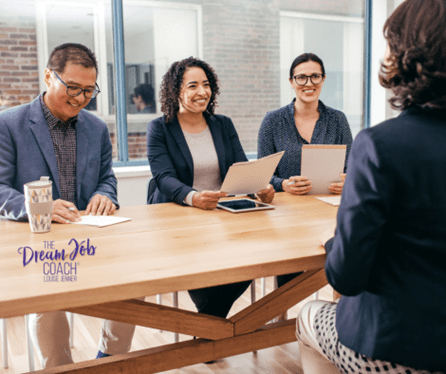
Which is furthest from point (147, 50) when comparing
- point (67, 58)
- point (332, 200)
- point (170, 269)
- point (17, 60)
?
point (170, 269)

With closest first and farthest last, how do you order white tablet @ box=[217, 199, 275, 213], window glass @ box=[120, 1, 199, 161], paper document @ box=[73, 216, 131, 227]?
paper document @ box=[73, 216, 131, 227], white tablet @ box=[217, 199, 275, 213], window glass @ box=[120, 1, 199, 161]

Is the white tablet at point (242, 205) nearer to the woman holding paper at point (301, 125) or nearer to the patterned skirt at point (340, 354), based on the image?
the woman holding paper at point (301, 125)

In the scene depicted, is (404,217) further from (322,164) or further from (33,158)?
(33,158)

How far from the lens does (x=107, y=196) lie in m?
2.04

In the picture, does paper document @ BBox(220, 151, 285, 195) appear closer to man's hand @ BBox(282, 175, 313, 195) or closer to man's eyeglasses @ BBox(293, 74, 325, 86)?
man's hand @ BBox(282, 175, 313, 195)

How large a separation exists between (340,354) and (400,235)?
0.35 meters

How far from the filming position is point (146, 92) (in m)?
4.06

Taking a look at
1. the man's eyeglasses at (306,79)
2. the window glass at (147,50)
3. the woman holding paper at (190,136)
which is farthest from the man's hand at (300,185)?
the window glass at (147,50)

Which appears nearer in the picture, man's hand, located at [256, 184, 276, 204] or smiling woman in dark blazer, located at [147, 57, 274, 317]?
man's hand, located at [256, 184, 276, 204]

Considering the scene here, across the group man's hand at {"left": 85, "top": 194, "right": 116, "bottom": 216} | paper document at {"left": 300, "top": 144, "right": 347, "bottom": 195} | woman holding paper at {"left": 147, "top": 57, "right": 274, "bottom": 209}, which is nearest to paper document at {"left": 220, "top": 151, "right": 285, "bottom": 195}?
paper document at {"left": 300, "top": 144, "right": 347, "bottom": 195}

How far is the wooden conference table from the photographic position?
111cm

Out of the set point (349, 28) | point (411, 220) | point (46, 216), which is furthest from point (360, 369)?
point (349, 28)

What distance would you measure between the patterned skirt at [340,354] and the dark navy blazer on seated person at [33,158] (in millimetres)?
1152

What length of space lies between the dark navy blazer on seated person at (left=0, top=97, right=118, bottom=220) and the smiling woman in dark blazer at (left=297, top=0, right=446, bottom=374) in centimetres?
131
